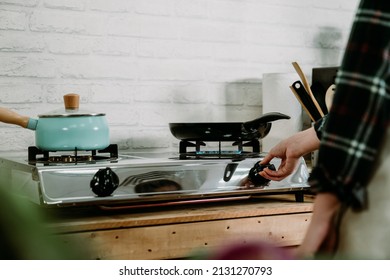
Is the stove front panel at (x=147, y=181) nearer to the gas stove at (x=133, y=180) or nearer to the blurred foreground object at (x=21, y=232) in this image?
the gas stove at (x=133, y=180)

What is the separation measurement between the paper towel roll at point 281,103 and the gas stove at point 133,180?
0.47 m

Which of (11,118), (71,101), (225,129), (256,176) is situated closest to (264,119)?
(225,129)

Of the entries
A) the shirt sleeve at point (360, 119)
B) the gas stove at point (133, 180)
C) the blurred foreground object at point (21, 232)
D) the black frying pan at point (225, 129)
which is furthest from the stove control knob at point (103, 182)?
the blurred foreground object at point (21, 232)

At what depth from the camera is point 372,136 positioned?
0.61 metres

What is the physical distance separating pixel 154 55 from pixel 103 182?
0.82 m

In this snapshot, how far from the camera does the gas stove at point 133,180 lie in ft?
4.51

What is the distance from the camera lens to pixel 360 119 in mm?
616

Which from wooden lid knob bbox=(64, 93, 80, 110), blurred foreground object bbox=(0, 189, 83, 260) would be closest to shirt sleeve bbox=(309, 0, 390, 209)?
blurred foreground object bbox=(0, 189, 83, 260)

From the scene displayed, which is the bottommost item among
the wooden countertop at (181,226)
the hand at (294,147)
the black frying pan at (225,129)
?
the wooden countertop at (181,226)

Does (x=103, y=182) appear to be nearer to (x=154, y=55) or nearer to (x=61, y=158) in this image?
(x=61, y=158)

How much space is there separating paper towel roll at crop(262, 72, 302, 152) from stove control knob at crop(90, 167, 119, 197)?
2.97 ft

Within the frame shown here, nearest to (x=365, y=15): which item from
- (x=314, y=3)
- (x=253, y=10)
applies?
(x=253, y=10)

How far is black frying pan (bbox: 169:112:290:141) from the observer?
5.65 ft

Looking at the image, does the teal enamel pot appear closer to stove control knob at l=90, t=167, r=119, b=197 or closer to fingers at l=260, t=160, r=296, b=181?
stove control knob at l=90, t=167, r=119, b=197
